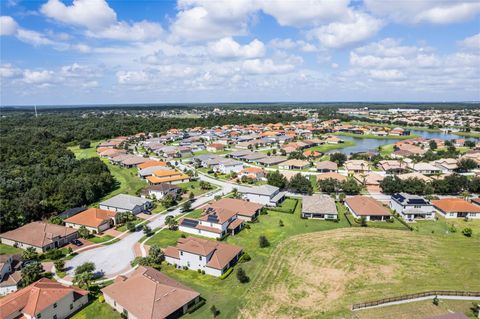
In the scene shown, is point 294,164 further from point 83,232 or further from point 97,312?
point 97,312

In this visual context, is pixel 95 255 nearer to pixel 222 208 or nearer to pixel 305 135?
pixel 222 208

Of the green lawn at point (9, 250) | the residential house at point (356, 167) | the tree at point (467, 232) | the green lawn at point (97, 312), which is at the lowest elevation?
the green lawn at point (9, 250)

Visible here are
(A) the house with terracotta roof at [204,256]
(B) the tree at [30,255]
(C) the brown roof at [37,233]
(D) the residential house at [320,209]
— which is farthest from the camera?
(D) the residential house at [320,209]

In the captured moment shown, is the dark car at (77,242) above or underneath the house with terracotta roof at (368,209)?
underneath

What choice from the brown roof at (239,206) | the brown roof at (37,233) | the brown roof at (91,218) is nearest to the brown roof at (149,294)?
the brown roof at (37,233)

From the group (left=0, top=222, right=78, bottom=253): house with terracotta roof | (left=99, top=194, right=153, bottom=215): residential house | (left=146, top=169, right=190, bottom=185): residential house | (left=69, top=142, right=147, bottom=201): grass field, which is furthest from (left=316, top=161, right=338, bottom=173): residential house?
(left=0, top=222, right=78, bottom=253): house with terracotta roof

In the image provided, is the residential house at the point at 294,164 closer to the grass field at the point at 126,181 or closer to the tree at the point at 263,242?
the grass field at the point at 126,181

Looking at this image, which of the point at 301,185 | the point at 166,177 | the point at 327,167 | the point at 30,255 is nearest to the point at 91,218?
the point at 30,255

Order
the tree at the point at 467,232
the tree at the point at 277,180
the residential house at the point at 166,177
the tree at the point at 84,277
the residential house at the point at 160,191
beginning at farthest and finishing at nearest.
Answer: the residential house at the point at 166,177 < the tree at the point at 277,180 < the residential house at the point at 160,191 < the tree at the point at 467,232 < the tree at the point at 84,277
